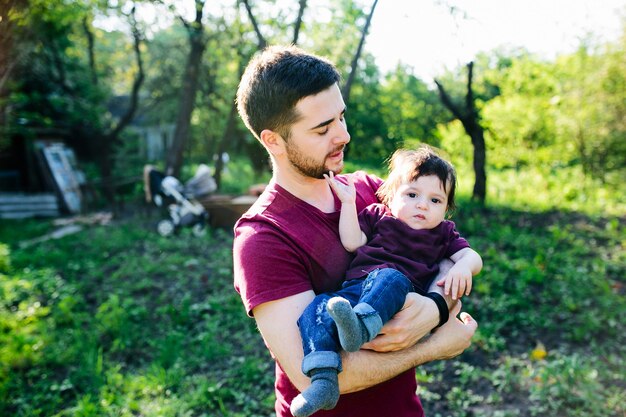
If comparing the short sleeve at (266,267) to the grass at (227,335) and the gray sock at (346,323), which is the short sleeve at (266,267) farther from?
the grass at (227,335)

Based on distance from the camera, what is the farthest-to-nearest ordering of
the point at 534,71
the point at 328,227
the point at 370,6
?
1. the point at 534,71
2. the point at 370,6
3. the point at 328,227

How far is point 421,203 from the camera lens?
197cm

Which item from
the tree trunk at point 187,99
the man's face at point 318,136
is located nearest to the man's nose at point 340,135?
the man's face at point 318,136

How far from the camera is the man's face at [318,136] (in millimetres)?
1741

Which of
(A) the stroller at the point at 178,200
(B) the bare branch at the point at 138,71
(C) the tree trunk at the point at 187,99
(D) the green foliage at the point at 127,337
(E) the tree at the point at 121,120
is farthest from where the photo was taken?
(E) the tree at the point at 121,120

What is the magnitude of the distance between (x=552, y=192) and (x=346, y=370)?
8.95 metres

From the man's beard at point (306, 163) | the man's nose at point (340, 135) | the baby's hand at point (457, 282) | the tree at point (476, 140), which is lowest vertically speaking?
the tree at point (476, 140)

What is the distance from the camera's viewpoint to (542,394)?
358 centimetres

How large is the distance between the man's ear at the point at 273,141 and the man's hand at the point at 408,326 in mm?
673

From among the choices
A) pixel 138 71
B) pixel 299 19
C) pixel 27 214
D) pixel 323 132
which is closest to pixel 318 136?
pixel 323 132

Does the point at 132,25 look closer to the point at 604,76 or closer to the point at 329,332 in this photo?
the point at 604,76

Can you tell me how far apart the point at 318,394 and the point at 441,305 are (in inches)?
21.8

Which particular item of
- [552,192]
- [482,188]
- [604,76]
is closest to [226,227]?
[482,188]

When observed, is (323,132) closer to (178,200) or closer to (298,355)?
(298,355)
